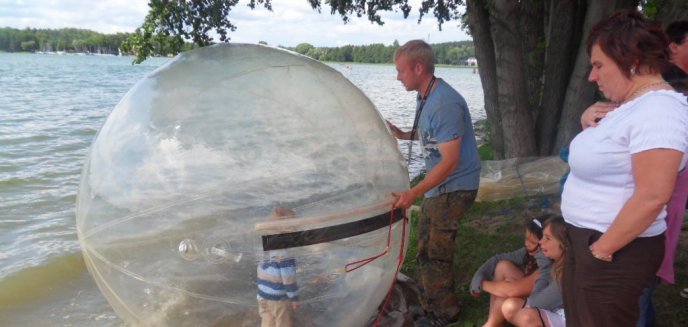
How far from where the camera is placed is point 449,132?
3.33 metres

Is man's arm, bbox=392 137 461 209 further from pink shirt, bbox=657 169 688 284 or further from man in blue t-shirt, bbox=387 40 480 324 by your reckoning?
pink shirt, bbox=657 169 688 284

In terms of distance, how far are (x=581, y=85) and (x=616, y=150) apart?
4.25 m

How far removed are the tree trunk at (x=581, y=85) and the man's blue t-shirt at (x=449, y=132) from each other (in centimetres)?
289

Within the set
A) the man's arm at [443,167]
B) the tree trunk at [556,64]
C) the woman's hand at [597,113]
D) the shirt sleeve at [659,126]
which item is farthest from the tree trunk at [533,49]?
the shirt sleeve at [659,126]

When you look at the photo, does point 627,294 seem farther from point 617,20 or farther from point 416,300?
point 416,300

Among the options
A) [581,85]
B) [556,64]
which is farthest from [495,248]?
[556,64]

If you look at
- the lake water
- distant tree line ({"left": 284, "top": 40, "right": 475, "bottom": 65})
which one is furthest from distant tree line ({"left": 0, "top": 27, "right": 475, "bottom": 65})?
the lake water

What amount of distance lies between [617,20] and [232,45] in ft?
7.06

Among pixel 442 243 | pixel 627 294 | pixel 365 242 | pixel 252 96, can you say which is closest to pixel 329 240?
pixel 365 242

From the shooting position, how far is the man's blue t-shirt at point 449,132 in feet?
11.0

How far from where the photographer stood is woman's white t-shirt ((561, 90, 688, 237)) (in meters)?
1.93

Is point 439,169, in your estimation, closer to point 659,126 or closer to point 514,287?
point 514,287

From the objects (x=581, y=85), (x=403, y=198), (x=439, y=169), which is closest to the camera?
(x=403, y=198)

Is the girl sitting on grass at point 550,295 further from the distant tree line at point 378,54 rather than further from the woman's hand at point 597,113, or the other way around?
the distant tree line at point 378,54
